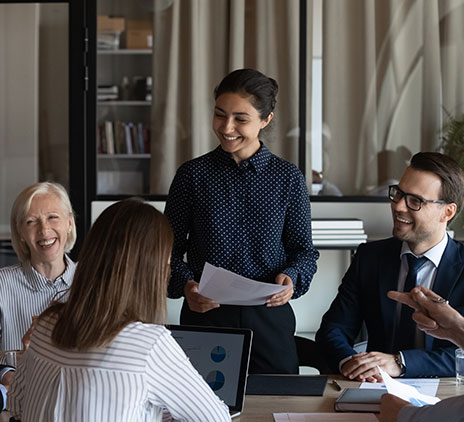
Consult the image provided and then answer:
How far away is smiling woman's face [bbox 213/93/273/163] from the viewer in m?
2.55

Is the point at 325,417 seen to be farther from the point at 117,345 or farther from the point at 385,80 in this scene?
the point at 385,80

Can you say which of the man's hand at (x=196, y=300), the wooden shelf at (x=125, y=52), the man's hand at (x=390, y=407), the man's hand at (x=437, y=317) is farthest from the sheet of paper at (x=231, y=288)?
the wooden shelf at (x=125, y=52)

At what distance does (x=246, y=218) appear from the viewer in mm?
2615

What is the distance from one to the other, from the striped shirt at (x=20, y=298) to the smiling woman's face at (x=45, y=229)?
0.08 m

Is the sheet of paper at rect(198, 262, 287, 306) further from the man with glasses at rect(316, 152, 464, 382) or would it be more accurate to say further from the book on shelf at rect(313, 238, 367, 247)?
the book on shelf at rect(313, 238, 367, 247)

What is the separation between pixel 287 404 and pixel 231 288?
1.38ft

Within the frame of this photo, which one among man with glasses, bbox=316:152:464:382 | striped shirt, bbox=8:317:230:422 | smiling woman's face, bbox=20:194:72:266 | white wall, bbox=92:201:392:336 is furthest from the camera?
white wall, bbox=92:201:392:336

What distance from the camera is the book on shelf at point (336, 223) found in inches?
174

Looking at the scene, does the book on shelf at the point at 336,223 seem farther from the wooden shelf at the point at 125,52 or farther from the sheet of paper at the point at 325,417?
the sheet of paper at the point at 325,417

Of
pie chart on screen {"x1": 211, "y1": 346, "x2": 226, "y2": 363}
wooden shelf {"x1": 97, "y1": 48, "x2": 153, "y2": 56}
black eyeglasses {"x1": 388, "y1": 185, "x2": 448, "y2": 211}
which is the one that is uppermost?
wooden shelf {"x1": 97, "y1": 48, "x2": 153, "y2": 56}

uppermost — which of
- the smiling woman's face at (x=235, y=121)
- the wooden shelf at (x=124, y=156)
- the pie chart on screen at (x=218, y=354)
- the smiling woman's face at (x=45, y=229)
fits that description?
the smiling woman's face at (x=235, y=121)

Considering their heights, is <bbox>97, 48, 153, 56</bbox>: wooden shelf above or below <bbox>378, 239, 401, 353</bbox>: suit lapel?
above

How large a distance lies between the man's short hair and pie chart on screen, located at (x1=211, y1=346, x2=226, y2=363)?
1.09m

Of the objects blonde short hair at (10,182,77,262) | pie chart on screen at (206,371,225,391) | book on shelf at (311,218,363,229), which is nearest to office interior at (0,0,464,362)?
book on shelf at (311,218,363,229)
